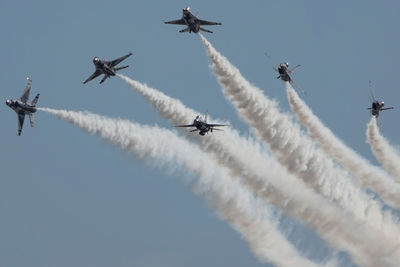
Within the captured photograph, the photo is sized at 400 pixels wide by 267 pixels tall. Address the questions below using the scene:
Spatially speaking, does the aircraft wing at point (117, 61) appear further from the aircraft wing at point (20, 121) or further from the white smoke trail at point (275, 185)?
the aircraft wing at point (20, 121)

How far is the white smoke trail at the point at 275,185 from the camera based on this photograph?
283 feet

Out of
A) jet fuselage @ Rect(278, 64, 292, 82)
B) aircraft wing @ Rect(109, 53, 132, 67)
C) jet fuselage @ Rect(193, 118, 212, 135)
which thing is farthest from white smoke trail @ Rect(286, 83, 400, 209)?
aircraft wing @ Rect(109, 53, 132, 67)

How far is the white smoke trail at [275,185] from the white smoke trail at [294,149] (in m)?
1.24

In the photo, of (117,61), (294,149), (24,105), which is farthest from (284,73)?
(24,105)

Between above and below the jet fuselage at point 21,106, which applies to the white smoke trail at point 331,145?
above

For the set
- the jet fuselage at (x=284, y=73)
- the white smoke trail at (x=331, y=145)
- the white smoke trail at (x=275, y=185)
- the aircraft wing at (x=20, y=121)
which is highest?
the jet fuselage at (x=284, y=73)

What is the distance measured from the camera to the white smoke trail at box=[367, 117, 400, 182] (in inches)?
3605

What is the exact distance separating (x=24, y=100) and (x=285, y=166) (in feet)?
92.6

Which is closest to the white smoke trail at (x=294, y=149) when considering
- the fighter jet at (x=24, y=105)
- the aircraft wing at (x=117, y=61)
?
the aircraft wing at (x=117, y=61)

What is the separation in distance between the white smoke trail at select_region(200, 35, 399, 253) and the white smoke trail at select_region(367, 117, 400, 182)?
4141mm

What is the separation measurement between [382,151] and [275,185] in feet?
43.5

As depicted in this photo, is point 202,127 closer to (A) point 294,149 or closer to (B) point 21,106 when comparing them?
(A) point 294,149

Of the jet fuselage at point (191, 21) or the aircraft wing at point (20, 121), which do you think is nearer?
the jet fuselage at point (191, 21)

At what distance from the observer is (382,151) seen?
93.1 m
